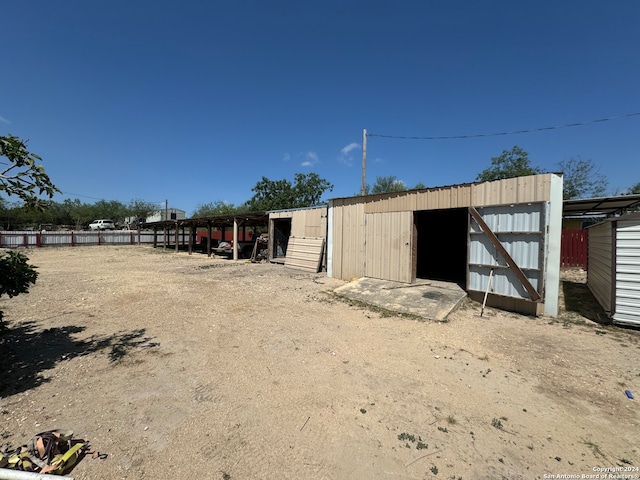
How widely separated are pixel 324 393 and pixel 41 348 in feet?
14.7

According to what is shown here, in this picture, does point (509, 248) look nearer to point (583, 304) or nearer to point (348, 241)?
point (583, 304)

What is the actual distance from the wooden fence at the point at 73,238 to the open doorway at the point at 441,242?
19382 millimetres

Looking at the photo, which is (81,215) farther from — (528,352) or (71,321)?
(528,352)

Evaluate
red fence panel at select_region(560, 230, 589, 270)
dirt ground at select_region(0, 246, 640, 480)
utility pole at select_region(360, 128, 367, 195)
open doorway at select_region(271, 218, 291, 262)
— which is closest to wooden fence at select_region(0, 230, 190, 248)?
open doorway at select_region(271, 218, 291, 262)

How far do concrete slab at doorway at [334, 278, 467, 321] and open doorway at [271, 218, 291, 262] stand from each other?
27.2ft

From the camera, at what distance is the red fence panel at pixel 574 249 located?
13.6m

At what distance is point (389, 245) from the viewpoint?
356 inches

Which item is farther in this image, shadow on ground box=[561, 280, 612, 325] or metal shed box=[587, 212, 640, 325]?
shadow on ground box=[561, 280, 612, 325]

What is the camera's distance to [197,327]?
534 cm

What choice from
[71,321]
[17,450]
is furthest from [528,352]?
[71,321]

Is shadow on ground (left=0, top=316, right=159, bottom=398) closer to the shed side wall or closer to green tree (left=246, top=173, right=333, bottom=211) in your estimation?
the shed side wall

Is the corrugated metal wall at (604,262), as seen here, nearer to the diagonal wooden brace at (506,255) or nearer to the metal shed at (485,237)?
the metal shed at (485,237)

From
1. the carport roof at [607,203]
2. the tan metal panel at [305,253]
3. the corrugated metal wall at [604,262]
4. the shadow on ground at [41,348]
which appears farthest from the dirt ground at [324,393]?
the tan metal panel at [305,253]

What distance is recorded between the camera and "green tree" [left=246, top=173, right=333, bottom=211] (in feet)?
137
